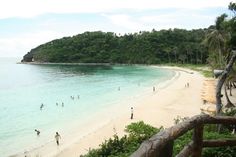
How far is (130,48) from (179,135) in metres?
154

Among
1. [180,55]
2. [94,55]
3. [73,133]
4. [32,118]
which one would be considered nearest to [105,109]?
[32,118]

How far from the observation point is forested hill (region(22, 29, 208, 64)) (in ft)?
443

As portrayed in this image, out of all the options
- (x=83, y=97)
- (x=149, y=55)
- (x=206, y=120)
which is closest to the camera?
(x=206, y=120)

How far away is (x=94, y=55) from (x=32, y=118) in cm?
12513

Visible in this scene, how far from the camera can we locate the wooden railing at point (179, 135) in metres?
2.68

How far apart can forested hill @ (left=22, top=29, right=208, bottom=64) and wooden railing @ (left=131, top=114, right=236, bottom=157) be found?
394 ft

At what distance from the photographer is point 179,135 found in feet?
10.6

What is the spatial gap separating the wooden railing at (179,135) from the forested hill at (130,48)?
120 m

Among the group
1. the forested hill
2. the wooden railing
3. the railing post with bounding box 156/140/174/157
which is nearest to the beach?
the wooden railing

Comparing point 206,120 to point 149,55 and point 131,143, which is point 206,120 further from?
point 149,55

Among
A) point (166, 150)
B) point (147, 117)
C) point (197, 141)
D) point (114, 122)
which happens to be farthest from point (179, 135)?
point (147, 117)

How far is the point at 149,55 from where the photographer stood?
14662 centimetres

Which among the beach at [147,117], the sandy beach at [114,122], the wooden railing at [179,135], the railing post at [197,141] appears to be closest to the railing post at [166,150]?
the wooden railing at [179,135]

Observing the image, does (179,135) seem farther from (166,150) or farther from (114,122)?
(114,122)
